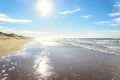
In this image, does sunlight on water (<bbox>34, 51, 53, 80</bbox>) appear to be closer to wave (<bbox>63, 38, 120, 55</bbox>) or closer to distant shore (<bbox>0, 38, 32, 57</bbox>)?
distant shore (<bbox>0, 38, 32, 57</bbox>)

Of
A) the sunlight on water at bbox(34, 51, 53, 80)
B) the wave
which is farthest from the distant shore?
the wave

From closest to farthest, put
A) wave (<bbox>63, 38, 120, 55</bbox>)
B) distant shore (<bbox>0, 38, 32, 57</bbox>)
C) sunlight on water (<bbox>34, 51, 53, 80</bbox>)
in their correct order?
sunlight on water (<bbox>34, 51, 53, 80</bbox>), distant shore (<bbox>0, 38, 32, 57</bbox>), wave (<bbox>63, 38, 120, 55</bbox>)

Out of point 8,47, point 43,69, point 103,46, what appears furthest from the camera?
point 103,46

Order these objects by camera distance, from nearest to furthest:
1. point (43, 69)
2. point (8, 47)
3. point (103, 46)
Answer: point (43, 69), point (8, 47), point (103, 46)

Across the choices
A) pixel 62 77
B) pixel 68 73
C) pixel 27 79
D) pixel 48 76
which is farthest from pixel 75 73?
pixel 27 79

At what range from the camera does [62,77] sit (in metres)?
10.9

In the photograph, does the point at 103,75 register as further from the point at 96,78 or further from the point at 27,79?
the point at 27,79

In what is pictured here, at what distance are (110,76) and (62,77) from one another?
3.47 metres

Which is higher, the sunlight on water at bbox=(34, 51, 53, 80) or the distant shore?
the distant shore

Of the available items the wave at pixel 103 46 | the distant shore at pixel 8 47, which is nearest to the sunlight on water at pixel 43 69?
the distant shore at pixel 8 47

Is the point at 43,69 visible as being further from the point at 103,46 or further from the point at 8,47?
the point at 103,46

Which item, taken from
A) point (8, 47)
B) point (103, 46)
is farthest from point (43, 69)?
point (103, 46)

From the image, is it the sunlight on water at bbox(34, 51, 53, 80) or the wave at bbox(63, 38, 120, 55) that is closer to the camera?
the sunlight on water at bbox(34, 51, 53, 80)

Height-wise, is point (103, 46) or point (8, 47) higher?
point (8, 47)
